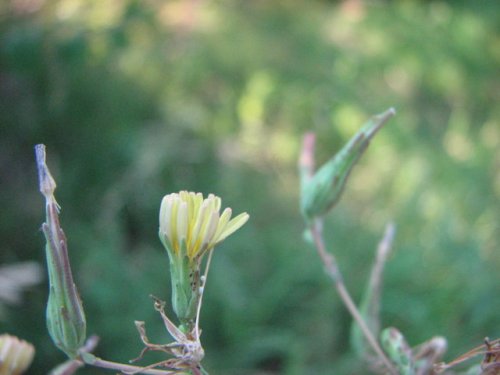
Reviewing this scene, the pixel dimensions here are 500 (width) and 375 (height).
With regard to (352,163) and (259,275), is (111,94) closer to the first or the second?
(259,275)

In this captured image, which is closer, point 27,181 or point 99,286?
point 99,286

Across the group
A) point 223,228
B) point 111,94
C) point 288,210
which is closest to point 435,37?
point 288,210

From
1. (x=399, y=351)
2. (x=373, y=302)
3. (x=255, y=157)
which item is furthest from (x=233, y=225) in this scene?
(x=255, y=157)

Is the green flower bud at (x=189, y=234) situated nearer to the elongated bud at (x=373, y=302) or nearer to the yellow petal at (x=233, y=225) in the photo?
the yellow petal at (x=233, y=225)

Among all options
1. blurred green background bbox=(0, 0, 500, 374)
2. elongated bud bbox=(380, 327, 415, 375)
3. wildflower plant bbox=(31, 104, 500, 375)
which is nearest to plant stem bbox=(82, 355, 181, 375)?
wildflower plant bbox=(31, 104, 500, 375)

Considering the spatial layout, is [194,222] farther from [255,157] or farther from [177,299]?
[255,157]
